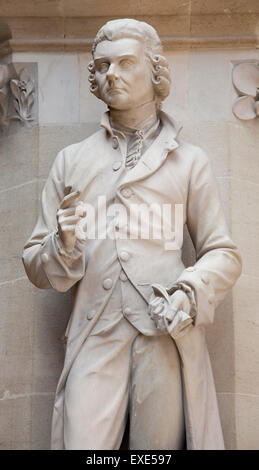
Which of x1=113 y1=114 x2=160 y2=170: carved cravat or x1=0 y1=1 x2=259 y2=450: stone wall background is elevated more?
x1=113 y1=114 x2=160 y2=170: carved cravat

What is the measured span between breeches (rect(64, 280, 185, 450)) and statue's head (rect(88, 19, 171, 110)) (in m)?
1.19

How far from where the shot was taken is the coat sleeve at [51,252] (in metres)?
7.59

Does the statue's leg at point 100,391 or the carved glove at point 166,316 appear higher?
the carved glove at point 166,316

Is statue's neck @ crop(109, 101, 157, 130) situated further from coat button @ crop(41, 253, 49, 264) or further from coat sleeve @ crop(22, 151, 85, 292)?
coat button @ crop(41, 253, 49, 264)

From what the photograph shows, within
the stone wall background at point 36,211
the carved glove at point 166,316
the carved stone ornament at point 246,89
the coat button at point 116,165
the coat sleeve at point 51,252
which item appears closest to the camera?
the carved glove at point 166,316

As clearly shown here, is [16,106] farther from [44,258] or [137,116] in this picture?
[44,258]

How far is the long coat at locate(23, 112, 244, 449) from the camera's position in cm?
757

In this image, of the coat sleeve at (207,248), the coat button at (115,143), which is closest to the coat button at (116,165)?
the coat button at (115,143)

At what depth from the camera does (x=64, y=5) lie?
8773mm

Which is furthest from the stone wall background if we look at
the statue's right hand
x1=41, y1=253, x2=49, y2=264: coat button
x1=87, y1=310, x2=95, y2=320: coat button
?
the statue's right hand

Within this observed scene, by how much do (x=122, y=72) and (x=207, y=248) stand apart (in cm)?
101

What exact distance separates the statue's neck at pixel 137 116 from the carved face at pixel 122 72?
49 mm

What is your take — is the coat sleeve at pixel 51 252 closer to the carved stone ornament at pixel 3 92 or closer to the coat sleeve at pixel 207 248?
the coat sleeve at pixel 207 248

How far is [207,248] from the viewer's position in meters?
7.85
